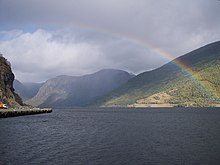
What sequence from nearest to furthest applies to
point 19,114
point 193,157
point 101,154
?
point 193,157, point 101,154, point 19,114

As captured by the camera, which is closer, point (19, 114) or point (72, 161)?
point (72, 161)

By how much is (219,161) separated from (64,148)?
27897 mm

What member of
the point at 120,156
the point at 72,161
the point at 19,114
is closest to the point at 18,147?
the point at 72,161

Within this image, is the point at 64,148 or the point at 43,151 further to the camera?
the point at 64,148

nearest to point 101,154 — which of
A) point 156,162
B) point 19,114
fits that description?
point 156,162

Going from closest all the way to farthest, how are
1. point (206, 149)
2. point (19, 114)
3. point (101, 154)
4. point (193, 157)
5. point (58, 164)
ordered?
point (58, 164) < point (193, 157) < point (101, 154) < point (206, 149) < point (19, 114)

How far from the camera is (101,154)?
45438 mm

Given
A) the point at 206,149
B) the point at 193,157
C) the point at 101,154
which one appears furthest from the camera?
the point at 206,149

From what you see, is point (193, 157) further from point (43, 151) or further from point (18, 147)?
point (18, 147)

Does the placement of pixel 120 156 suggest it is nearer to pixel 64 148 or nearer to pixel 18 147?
pixel 64 148

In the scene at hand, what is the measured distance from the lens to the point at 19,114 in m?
171

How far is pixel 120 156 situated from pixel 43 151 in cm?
1444

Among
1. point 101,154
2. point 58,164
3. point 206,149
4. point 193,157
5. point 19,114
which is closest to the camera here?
point 58,164

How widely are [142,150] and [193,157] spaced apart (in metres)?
10.00
